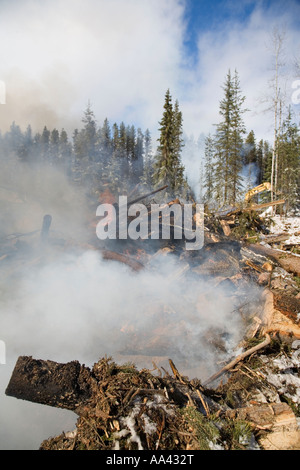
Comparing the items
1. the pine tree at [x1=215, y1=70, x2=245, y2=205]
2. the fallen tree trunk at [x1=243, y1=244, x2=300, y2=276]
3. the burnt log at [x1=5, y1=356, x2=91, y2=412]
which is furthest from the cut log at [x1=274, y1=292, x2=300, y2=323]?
the pine tree at [x1=215, y1=70, x2=245, y2=205]

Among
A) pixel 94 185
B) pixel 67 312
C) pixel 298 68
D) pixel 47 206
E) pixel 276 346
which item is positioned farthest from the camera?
pixel 94 185

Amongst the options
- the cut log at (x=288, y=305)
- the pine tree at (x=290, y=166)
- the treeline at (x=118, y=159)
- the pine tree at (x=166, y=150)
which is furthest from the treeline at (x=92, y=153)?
the cut log at (x=288, y=305)

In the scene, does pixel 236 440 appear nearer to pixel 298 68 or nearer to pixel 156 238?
pixel 156 238

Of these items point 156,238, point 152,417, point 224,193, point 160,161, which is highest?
point 160,161

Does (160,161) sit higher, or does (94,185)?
(160,161)

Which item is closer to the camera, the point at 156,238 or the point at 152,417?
the point at 152,417

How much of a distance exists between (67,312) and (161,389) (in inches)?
143

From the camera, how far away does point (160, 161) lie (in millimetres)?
25938

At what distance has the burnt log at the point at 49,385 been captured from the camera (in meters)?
3.14

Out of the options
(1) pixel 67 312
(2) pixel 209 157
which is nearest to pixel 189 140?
(2) pixel 209 157

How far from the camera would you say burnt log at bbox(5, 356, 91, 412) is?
3143mm

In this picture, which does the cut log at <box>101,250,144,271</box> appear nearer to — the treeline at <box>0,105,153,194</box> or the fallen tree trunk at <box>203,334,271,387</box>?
the fallen tree trunk at <box>203,334,271,387</box>

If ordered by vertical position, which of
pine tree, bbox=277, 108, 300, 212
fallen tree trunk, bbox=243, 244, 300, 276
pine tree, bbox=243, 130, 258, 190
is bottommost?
fallen tree trunk, bbox=243, 244, 300, 276

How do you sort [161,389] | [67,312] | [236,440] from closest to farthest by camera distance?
1. [236,440]
2. [161,389]
3. [67,312]
